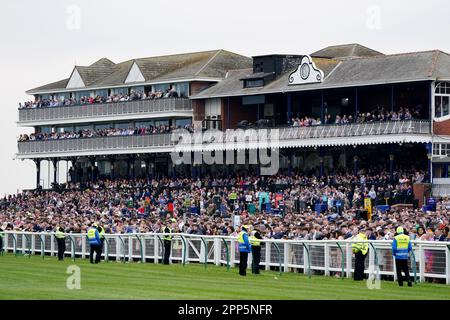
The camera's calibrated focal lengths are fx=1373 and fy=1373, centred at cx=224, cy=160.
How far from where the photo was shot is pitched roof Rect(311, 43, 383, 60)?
238ft

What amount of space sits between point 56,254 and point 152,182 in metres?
23.5

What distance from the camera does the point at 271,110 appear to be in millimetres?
66688

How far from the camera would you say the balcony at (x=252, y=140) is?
5650 centimetres

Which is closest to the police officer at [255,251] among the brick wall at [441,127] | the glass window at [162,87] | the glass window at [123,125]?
the brick wall at [441,127]

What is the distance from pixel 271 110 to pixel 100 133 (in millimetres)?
13777

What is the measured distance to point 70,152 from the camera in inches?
3091

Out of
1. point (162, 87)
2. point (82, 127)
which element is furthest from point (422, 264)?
point (82, 127)

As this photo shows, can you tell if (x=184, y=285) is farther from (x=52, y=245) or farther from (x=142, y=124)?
(x=142, y=124)

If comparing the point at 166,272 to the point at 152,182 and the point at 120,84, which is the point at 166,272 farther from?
the point at 120,84

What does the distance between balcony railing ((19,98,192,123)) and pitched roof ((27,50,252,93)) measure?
4.29ft

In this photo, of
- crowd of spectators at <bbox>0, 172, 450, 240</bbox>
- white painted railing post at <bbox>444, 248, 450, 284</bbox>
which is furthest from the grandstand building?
white painted railing post at <bbox>444, 248, 450, 284</bbox>

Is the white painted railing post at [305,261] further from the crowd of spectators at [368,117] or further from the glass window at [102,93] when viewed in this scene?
the glass window at [102,93]
